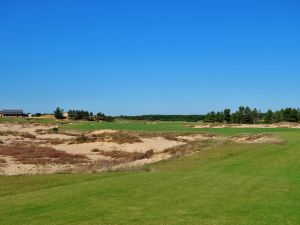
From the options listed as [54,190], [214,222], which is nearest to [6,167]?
[54,190]

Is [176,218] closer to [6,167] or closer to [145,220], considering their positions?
[145,220]

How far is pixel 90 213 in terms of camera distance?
14141 millimetres

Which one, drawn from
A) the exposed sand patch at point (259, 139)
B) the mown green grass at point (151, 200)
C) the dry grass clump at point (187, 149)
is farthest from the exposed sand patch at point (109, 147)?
the mown green grass at point (151, 200)

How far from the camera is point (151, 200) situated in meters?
16.6

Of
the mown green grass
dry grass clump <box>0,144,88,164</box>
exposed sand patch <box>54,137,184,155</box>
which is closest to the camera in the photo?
the mown green grass

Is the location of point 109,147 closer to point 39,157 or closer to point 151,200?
point 39,157

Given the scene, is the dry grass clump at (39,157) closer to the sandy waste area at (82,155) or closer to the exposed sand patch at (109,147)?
the sandy waste area at (82,155)

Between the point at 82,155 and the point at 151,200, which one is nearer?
the point at 151,200

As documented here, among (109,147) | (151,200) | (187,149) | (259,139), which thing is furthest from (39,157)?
(259,139)

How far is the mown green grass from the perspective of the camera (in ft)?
44.7

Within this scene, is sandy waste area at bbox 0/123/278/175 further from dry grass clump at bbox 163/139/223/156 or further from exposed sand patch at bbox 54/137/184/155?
dry grass clump at bbox 163/139/223/156

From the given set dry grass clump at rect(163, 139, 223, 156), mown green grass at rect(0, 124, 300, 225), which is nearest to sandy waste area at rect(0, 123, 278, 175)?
dry grass clump at rect(163, 139, 223, 156)

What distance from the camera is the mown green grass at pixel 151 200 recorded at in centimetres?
1363

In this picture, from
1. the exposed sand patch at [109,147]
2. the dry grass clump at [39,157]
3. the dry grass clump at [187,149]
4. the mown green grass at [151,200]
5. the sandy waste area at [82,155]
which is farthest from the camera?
the exposed sand patch at [109,147]
